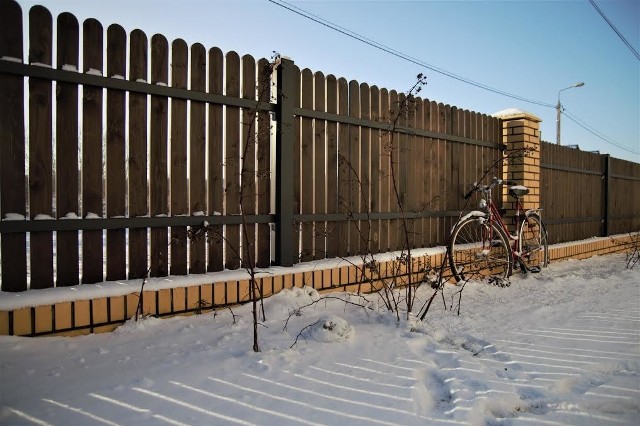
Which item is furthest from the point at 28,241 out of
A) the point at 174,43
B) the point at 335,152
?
the point at 335,152

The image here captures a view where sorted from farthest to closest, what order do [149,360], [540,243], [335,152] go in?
[540,243], [335,152], [149,360]

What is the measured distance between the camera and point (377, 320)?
275cm

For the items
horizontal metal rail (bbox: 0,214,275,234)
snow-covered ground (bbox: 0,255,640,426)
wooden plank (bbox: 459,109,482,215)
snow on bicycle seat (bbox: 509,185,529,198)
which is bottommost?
snow-covered ground (bbox: 0,255,640,426)

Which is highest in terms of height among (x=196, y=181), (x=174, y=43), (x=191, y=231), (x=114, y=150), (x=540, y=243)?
(x=174, y=43)

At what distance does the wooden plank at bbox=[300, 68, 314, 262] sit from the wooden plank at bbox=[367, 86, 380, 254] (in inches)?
30.8

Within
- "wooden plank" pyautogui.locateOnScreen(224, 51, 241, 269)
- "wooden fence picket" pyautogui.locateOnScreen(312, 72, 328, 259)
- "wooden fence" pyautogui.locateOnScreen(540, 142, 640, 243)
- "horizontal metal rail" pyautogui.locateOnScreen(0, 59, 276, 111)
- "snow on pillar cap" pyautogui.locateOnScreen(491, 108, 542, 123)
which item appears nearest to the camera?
"horizontal metal rail" pyautogui.locateOnScreen(0, 59, 276, 111)

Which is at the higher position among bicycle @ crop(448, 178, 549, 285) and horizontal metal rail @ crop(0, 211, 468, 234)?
horizontal metal rail @ crop(0, 211, 468, 234)

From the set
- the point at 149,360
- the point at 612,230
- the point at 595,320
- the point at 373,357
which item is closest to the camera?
the point at 149,360

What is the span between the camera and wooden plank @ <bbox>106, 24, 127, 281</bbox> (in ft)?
8.18

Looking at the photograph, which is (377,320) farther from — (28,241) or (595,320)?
(28,241)

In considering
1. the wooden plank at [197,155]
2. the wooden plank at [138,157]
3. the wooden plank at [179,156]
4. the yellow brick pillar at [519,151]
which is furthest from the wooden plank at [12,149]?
the yellow brick pillar at [519,151]

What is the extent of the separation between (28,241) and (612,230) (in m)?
10.4

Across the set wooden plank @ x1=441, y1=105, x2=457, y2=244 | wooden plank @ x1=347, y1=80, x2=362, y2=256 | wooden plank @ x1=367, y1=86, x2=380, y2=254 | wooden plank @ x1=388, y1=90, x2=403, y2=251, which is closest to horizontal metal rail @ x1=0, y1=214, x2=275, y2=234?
wooden plank @ x1=347, y1=80, x2=362, y2=256

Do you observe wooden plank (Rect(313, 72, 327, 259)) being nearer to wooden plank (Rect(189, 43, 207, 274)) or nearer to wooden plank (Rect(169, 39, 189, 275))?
wooden plank (Rect(189, 43, 207, 274))
